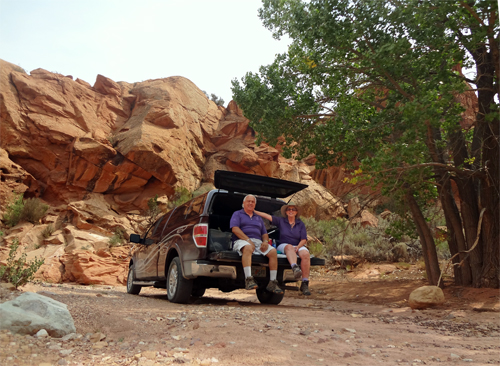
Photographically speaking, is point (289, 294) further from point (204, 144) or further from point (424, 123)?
point (204, 144)

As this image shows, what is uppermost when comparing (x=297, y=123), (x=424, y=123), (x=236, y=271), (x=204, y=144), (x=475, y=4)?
(x=204, y=144)

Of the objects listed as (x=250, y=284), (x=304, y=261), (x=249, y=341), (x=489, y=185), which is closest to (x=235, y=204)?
(x=304, y=261)

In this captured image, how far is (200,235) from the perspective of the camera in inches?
249

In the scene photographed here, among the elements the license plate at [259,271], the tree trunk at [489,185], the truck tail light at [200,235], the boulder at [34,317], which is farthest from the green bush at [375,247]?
the boulder at [34,317]

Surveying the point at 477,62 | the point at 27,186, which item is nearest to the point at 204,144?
the point at 27,186

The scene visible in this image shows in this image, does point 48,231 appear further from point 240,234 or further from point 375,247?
point 240,234

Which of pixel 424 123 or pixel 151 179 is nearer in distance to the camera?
pixel 424 123

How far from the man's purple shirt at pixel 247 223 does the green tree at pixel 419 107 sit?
8.11 ft

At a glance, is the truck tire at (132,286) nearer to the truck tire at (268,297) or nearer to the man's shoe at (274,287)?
the truck tire at (268,297)

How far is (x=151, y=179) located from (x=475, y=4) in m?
22.1

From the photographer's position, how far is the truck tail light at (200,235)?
20.6 ft

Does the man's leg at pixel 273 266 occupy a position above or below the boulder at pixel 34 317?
above

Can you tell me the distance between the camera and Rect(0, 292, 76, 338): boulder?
3303 millimetres

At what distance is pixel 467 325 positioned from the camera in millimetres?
5387
